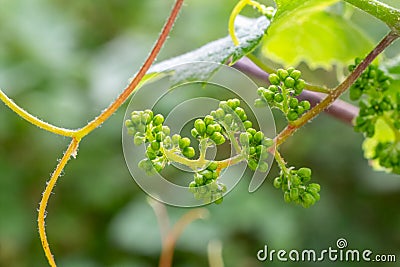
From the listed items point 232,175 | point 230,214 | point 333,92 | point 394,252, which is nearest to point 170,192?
point 232,175

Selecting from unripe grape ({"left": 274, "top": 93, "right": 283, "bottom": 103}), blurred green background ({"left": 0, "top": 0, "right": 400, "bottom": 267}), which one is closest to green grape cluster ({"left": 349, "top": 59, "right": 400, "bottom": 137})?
unripe grape ({"left": 274, "top": 93, "right": 283, "bottom": 103})

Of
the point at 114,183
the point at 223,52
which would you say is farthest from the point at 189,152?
the point at 114,183

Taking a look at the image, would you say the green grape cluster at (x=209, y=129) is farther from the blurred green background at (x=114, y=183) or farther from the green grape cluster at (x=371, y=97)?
the blurred green background at (x=114, y=183)

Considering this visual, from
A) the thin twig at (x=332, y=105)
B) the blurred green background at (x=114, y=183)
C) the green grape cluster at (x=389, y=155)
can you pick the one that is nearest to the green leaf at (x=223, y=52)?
the thin twig at (x=332, y=105)

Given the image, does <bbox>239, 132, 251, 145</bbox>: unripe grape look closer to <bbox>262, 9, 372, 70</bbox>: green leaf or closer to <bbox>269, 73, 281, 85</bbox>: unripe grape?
<bbox>269, 73, 281, 85</bbox>: unripe grape

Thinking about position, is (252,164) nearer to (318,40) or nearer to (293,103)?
(293,103)

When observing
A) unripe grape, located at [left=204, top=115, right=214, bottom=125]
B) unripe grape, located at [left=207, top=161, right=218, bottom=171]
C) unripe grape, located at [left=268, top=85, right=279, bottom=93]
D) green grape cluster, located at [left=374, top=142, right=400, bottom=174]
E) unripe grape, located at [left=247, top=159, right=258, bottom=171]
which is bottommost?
green grape cluster, located at [left=374, top=142, right=400, bottom=174]
